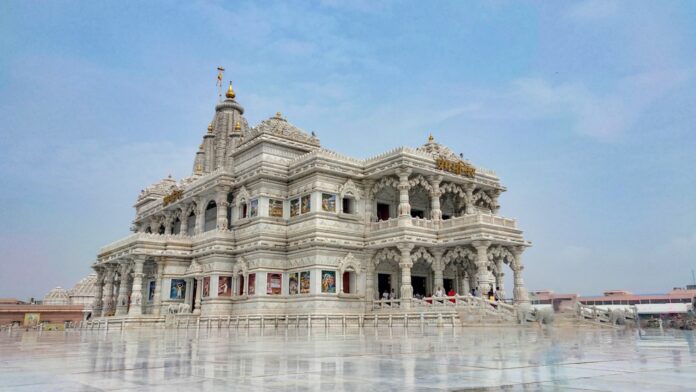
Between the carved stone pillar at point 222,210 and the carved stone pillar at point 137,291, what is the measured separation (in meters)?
5.82

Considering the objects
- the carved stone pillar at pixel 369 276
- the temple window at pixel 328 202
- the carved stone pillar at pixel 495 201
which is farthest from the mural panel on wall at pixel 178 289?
the carved stone pillar at pixel 495 201

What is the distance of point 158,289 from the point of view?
126 feet

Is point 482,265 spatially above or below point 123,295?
above

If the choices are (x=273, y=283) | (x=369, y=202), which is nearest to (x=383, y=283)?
(x=369, y=202)

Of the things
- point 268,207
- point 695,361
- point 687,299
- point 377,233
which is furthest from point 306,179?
point 687,299

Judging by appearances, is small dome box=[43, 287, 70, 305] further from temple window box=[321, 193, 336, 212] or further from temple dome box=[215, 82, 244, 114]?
temple window box=[321, 193, 336, 212]

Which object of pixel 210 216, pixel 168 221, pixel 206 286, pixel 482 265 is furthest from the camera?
pixel 168 221

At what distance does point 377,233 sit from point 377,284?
135 inches

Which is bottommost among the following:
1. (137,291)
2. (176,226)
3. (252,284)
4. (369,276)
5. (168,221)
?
(137,291)

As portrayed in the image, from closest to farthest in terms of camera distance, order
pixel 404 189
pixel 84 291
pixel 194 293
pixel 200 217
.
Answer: pixel 404 189
pixel 194 293
pixel 200 217
pixel 84 291

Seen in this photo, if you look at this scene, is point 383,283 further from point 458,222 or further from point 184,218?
point 184,218

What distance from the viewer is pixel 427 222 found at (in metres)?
32.3

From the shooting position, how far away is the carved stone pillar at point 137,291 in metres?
36.7

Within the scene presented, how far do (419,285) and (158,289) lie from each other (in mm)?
17834
